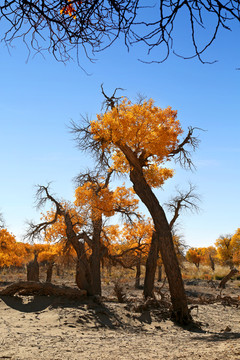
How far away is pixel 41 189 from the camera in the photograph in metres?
15.2

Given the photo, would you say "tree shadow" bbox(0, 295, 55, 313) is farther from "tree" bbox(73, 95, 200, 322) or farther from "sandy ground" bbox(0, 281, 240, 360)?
"tree" bbox(73, 95, 200, 322)

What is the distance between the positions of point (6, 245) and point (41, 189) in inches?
464

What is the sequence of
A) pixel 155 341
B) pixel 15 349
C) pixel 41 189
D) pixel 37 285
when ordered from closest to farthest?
pixel 15 349 → pixel 155 341 → pixel 37 285 → pixel 41 189

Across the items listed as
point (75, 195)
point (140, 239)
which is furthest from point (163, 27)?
point (140, 239)

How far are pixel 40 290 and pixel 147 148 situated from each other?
633 cm

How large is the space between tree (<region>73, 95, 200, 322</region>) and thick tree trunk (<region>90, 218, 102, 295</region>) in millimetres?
4671

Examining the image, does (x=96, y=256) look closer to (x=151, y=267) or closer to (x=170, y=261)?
(x=151, y=267)

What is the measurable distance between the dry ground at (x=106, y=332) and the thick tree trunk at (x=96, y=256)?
8.40 ft

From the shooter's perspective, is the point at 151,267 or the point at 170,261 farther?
the point at 151,267

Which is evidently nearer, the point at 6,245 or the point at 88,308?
the point at 88,308

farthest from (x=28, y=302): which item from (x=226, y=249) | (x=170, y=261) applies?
(x=226, y=249)

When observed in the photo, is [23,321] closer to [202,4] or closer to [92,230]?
[92,230]

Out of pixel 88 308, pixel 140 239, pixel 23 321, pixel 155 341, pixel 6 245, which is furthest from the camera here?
pixel 6 245

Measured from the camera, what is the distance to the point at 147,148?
10953 millimetres
